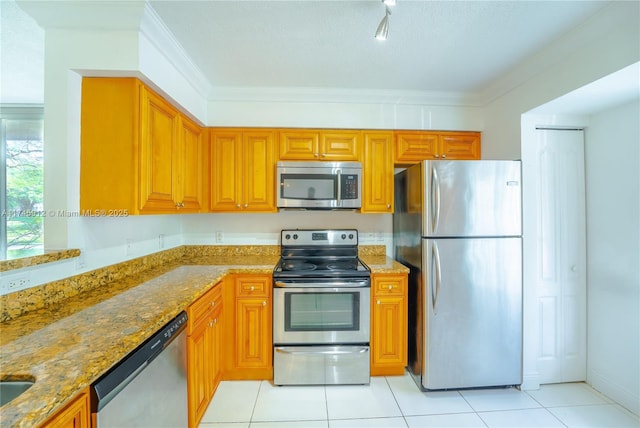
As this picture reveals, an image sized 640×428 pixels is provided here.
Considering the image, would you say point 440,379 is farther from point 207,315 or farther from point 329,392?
point 207,315

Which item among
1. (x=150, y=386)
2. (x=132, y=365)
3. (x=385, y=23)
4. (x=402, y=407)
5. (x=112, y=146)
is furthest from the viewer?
(x=402, y=407)

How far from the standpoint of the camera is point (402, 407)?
6.14 feet

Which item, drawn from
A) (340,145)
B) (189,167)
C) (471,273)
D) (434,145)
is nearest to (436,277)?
(471,273)

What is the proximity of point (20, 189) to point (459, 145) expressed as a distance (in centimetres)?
347

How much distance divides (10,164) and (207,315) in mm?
1704

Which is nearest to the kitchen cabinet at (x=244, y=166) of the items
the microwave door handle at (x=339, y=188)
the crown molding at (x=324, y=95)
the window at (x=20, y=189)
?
the crown molding at (x=324, y=95)

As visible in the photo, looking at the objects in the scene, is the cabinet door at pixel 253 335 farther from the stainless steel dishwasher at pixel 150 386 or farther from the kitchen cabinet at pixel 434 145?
the kitchen cabinet at pixel 434 145

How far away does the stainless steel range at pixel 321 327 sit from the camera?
81.4 inches

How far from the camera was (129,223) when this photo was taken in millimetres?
1926

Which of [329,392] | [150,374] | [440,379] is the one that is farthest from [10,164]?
[440,379]

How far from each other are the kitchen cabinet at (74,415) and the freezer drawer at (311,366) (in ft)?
4.48

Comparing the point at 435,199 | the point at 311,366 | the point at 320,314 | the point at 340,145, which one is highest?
the point at 340,145

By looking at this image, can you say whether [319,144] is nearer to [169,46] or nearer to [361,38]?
[361,38]

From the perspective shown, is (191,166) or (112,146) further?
(191,166)
